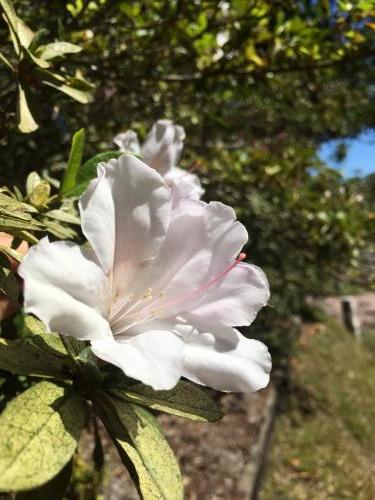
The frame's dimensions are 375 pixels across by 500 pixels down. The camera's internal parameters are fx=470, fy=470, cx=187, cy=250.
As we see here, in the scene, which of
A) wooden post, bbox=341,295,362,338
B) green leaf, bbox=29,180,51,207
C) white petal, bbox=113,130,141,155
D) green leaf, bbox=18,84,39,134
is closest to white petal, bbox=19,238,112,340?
green leaf, bbox=29,180,51,207

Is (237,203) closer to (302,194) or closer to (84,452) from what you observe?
(302,194)

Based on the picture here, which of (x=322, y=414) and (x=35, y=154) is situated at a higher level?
(x=35, y=154)

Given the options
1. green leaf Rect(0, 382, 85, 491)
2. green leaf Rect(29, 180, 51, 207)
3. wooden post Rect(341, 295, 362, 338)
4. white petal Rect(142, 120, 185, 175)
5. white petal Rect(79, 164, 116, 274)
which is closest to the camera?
green leaf Rect(0, 382, 85, 491)

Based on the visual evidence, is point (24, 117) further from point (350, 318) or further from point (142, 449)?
point (350, 318)

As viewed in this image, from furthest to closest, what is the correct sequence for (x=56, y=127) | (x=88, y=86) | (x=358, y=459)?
(x=358, y=459) < (x=56, y=127) < (x=88, y=86)

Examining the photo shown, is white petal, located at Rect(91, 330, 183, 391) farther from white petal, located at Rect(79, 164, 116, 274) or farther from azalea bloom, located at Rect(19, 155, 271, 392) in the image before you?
white petal, located at Rect(79, 164, 116, 274)

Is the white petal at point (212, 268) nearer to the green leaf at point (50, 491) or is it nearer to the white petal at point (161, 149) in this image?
the green leaf at point (50, 491)

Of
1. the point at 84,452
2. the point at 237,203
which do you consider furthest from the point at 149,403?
the point at 84,452

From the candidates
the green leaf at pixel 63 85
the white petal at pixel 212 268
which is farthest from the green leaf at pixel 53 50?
the white petal at pixel 212 268
